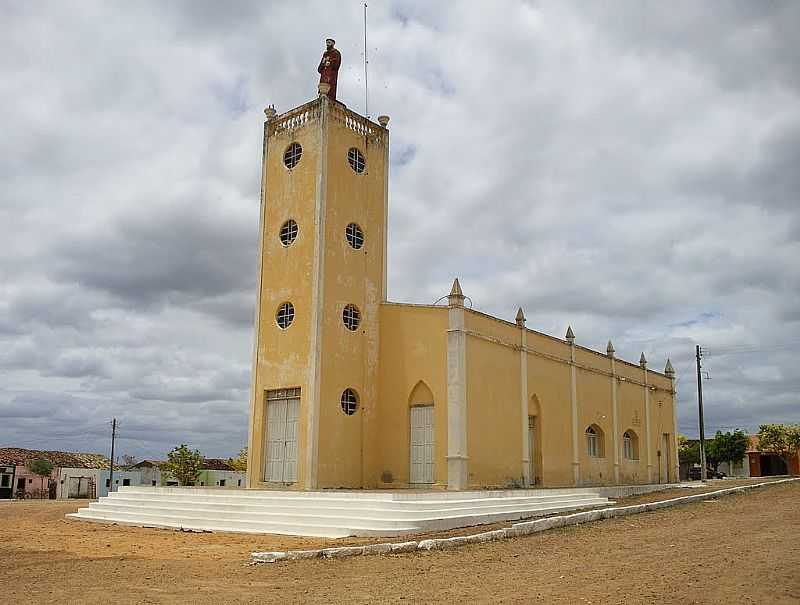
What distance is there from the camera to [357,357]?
22.5 meters

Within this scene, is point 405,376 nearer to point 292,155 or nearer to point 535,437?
point 535,437

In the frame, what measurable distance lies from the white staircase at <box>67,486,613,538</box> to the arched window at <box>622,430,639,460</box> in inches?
468

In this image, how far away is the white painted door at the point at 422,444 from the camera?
848 inches

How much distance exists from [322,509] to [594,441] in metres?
16.1

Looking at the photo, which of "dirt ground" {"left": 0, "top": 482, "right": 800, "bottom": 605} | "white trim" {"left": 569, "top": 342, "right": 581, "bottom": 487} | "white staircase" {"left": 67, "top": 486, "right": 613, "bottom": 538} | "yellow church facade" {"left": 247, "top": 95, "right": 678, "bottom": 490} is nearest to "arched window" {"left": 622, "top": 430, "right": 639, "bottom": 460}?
"white trim" {"left": 569, "top": 342, "right": 581, "bottom": 487}

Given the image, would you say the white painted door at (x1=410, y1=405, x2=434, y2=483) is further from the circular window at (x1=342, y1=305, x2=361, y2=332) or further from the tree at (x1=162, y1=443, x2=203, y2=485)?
the tree at (x1=162, y1=443, x2=203, y2=485)

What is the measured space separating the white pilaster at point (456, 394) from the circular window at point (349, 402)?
2869 mm

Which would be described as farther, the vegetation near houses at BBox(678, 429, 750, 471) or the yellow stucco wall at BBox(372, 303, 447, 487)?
the vegetation near houses at BBox(678, 429, 750, 471)

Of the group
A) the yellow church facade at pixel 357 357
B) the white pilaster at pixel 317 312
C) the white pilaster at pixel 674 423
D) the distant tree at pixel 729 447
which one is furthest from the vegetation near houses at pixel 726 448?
the white pilaster at pixel 317 312

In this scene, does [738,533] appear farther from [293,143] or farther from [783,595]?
[293,143]

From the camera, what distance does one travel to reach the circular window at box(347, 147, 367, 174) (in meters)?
23.7

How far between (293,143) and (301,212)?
2.33 metres

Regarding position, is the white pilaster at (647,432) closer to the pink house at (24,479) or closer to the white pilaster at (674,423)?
the white pilaster at (674,423)

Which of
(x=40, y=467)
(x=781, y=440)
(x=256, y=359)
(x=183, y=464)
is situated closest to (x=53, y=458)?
(x=40, y=467)
